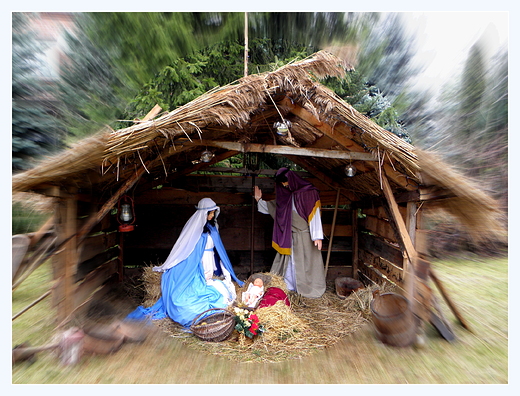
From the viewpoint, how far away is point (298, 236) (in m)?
5.08

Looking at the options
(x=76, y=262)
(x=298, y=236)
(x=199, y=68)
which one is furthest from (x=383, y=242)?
(x=199, y=68)

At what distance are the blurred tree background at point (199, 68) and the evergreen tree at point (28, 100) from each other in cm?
2

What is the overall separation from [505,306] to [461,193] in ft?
10.4

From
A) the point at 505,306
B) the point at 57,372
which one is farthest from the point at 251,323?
the point at 505,306

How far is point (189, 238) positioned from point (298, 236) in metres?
1.74

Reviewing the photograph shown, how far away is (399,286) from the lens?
425 centimetres

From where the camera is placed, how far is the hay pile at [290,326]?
3307mm

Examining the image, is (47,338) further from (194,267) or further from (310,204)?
(310,204)

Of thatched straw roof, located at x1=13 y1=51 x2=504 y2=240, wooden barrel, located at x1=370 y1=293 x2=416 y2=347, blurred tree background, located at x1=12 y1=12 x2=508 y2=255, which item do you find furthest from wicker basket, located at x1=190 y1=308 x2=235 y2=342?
blurred tree background, located at x1=12 y1=12 x2=508 y2=255

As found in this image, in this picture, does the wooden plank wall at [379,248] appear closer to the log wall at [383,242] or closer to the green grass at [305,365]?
the log wall at [383,242]

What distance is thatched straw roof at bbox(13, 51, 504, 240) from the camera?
297cm

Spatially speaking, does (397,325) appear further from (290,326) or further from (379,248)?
(379,248)

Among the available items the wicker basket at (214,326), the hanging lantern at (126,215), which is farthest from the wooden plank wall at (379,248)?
the hanging lantern at (126,215)

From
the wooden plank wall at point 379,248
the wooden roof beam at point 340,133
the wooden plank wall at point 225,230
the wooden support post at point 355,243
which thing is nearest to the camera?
the wooden roof beam at point 340,133
